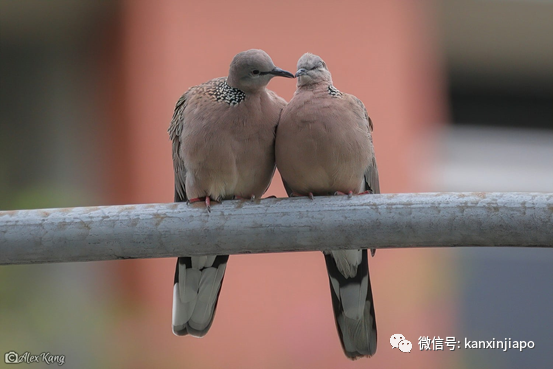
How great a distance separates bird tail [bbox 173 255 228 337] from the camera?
3182 millimetres

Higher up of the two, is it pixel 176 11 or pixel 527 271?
pixel 176 11

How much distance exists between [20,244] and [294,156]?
1.32m

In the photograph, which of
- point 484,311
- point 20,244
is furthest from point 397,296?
point 20,244

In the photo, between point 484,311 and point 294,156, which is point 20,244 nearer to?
point 294,156

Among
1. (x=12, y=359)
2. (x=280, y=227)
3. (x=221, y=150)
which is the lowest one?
(x=12, y=359)

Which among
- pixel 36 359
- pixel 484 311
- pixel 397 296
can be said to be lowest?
pixel 484 311

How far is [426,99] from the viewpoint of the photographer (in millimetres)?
6234

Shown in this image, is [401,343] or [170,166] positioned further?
[170,166]

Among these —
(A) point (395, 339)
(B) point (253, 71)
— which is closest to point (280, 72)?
(B) point (253, 71)

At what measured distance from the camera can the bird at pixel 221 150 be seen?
3.06 meters

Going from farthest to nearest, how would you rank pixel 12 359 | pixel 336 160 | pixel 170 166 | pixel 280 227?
1. pixel 170 166
2. pixel 12 359
3. pixel 336 160
4. pixel 280 227

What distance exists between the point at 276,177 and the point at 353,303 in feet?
7.20

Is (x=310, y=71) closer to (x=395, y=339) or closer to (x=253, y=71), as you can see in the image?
(x=253, y=71)

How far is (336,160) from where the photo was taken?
302 centimetres
